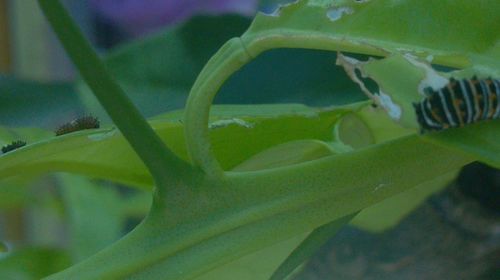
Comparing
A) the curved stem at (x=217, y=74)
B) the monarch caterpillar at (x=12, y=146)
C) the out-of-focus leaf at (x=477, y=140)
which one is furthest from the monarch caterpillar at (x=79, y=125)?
the out-of-focus leaf at (x=477, y=140)

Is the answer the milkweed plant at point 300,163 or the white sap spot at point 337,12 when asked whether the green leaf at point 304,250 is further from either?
the white sap spot at point 337,12

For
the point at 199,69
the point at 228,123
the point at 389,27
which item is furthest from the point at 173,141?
the point at 199,69

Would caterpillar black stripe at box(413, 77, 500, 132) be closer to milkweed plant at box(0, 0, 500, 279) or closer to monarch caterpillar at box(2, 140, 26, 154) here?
milkweed plant at box(0, 0, 500, 279)

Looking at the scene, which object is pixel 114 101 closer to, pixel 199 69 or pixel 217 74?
pixel 217 74

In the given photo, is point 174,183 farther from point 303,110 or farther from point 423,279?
point 423,279

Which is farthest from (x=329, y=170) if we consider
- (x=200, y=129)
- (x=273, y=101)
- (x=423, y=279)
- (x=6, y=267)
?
(x=273, y=101)

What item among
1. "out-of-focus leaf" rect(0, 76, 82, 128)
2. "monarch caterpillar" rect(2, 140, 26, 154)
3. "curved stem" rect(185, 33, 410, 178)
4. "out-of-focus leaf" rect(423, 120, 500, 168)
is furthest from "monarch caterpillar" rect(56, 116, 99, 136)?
"out-of-focus leaf" rect(0, 76, 82, 128)
